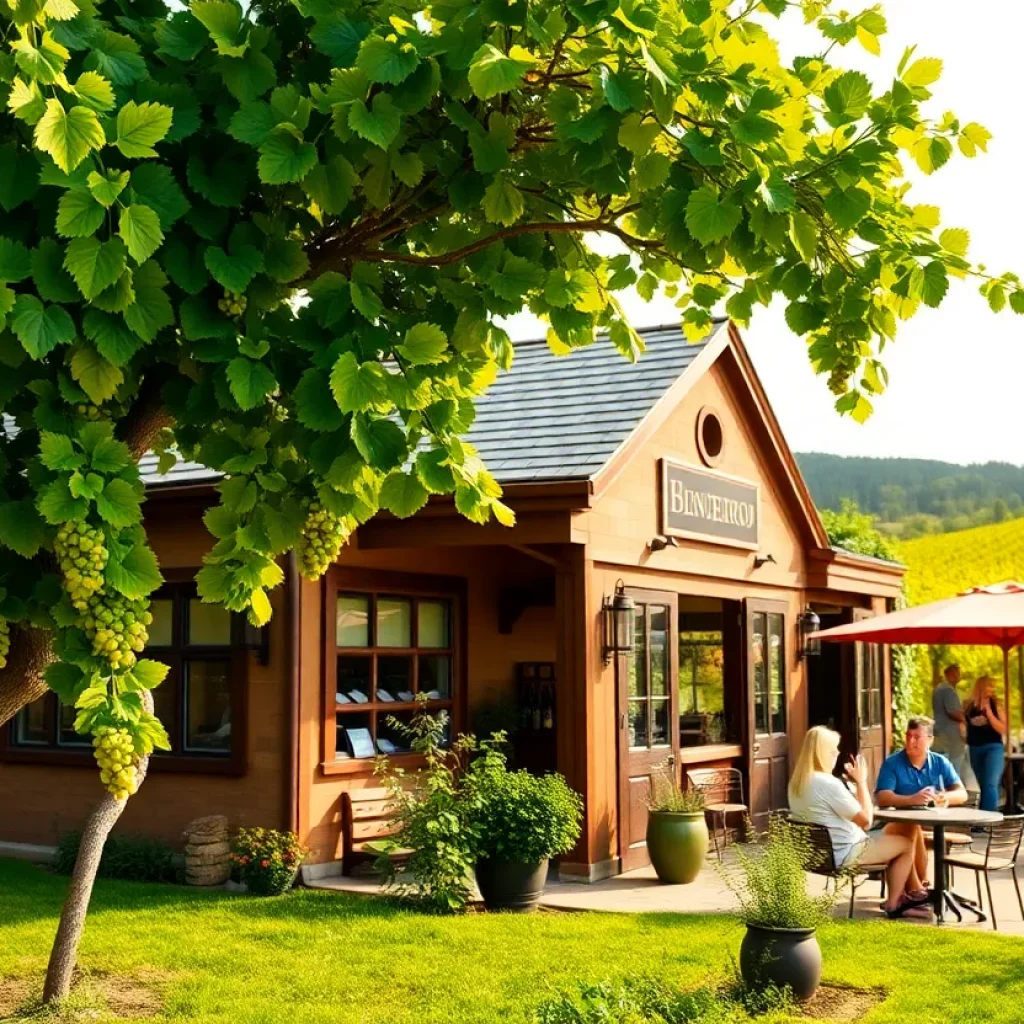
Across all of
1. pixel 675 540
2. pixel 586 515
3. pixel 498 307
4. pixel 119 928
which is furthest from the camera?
pixel 675 540

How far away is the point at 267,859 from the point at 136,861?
1.39m

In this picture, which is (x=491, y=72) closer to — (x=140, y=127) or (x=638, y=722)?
(x=140, y=127)

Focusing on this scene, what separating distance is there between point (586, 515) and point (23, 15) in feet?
26.9

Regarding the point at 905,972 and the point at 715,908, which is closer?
the point at 905,972

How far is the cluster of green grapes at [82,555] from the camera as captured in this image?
2941 mm

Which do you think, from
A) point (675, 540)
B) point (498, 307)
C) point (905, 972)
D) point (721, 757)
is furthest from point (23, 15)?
point (721, 757)

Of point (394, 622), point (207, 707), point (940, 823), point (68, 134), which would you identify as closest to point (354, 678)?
point (394, 622)

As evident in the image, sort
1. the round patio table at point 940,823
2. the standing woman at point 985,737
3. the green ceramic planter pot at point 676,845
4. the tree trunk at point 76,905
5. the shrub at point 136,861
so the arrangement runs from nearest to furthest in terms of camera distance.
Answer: the tree trunk at point 76,905 < the round patio table at point 940,823 < the shrub at point 136,861 < the green ceramic planter pot at point 676,845 < the standing woman at point 985,737

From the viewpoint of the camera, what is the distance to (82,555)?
2.96m

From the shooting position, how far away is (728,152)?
3.49 metres

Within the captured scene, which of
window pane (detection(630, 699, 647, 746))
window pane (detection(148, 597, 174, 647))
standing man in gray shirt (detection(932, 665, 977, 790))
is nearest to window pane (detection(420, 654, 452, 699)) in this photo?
window pane (detection(630, 699, 647, 746))

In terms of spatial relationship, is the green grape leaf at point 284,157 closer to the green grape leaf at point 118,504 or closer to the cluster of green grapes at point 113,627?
the green grape leaf at point 118,504

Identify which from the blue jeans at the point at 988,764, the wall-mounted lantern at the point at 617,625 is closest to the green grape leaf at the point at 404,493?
the wall-mounted lantern at the point at 617,625

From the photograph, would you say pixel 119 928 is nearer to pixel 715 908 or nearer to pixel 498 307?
pixel 715 908
